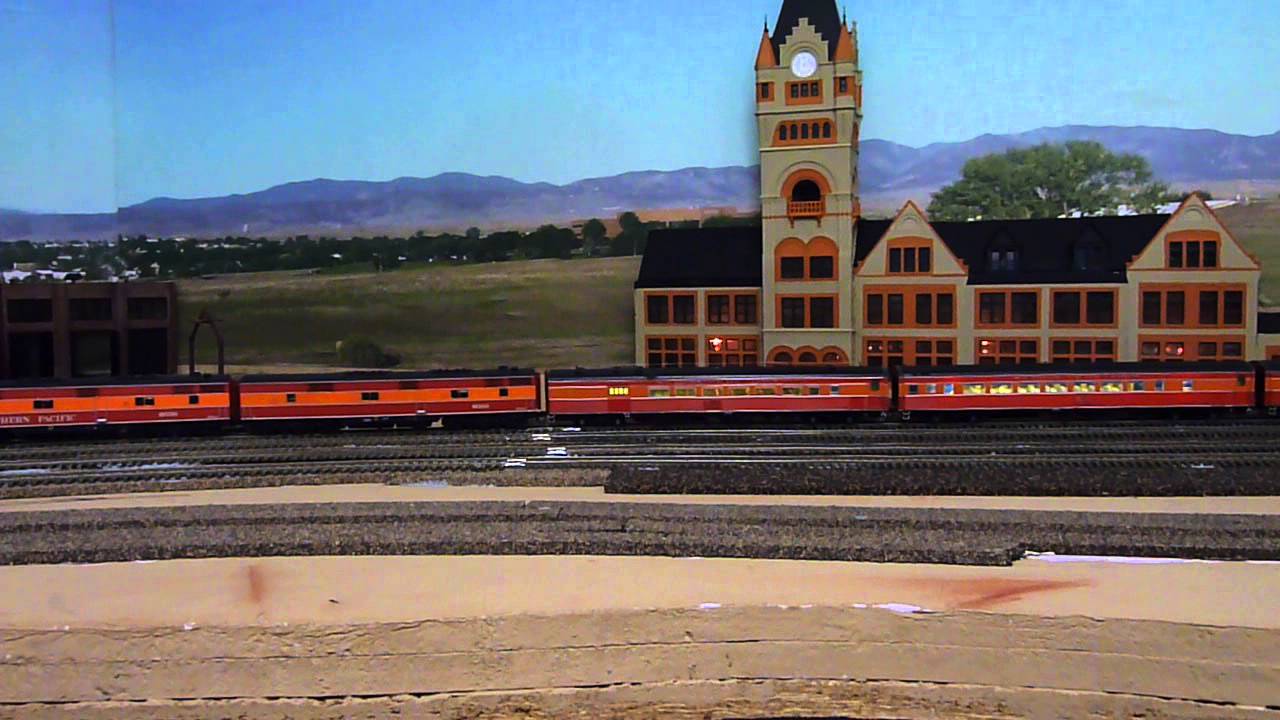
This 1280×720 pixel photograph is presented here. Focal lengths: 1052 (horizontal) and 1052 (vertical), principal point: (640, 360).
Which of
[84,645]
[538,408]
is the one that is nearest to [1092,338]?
[538,408]

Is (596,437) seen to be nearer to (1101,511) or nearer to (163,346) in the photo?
(1101,511)

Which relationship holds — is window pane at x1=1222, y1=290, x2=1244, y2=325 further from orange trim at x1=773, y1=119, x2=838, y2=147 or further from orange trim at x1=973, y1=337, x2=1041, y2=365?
orange trim at x1=773, y1=119, x2=838, y2=147

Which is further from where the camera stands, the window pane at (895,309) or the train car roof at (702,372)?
the window pane at (895,309)

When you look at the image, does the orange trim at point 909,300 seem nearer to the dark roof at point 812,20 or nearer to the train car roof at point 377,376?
the dark roof at point 812,20

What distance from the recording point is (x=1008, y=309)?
766 inches

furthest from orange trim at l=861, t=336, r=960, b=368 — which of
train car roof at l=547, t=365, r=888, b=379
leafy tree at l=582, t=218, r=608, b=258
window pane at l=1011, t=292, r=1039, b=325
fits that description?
leafy tree at l=582, t=218, r=608, b=258

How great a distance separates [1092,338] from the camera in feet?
63.5

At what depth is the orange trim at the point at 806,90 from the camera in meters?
19.2

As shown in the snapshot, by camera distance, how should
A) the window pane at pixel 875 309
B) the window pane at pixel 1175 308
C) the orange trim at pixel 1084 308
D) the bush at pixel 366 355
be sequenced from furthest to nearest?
1. the bush at pixel 366 355
2. the window pane at pixel 875 309
3. the orange trim at pixel 1084 308
4. the window pane at pixel 1175 308

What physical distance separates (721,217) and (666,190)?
1297mm

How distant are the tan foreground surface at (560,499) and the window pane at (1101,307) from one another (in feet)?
19.9

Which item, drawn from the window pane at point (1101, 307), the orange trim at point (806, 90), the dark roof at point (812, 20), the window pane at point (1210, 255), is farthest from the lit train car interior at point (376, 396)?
the window pane at point (1210, 255)

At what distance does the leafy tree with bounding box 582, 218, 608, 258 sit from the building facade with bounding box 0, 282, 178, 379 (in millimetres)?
8811

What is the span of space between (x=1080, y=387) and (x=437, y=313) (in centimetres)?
1268
